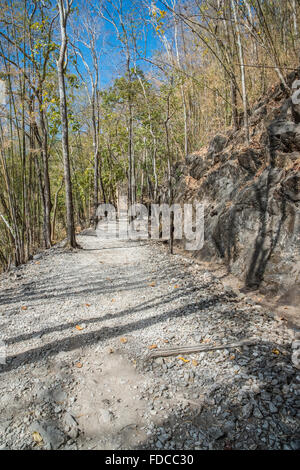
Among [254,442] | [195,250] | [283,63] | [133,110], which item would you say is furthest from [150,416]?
[133,110]

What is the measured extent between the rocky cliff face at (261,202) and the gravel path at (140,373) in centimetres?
63

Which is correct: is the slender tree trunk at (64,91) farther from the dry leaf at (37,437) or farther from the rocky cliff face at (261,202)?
the dry leaf at (37,437)

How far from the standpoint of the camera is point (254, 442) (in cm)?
161

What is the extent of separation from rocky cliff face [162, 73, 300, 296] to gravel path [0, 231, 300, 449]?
25.0 inches

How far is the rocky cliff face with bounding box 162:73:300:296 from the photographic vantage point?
145 inches

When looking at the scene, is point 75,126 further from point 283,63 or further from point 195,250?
point 283,63

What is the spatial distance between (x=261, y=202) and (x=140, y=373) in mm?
3361

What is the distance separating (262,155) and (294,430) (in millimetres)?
4733

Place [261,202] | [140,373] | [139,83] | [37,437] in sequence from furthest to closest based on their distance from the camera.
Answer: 1. [139,83]
2. [261,202]
3. [140,373]
4. [37,437]

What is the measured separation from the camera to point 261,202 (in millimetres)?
4383

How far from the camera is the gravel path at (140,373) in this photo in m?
1.71

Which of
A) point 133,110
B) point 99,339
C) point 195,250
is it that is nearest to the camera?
point 99,339

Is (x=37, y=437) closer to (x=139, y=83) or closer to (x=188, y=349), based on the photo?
(x=188, y=349)

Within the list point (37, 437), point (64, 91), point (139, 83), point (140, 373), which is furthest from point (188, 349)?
point (139, 83)
